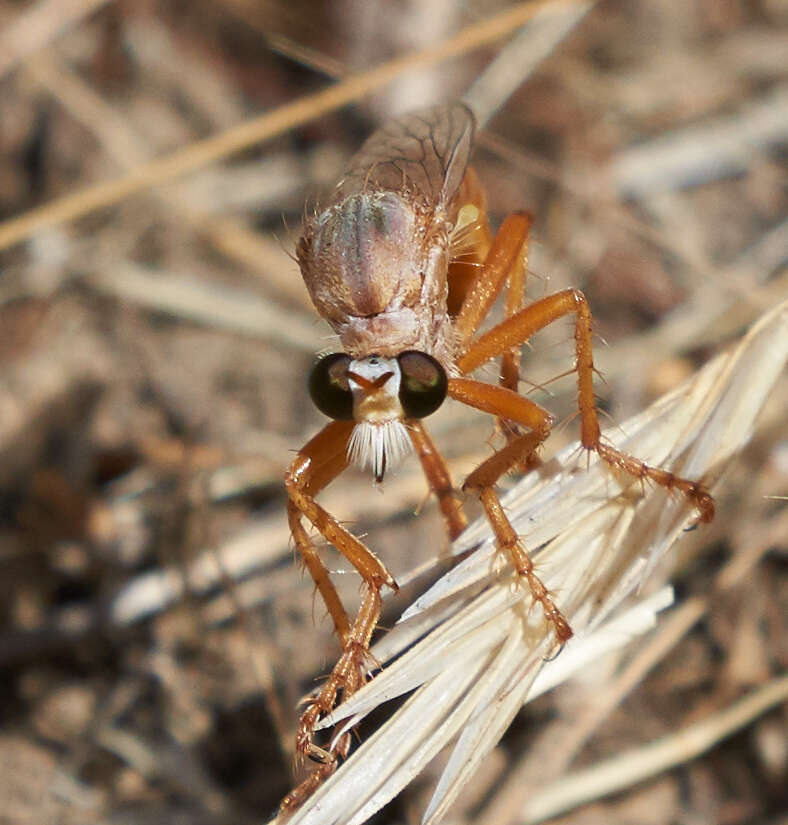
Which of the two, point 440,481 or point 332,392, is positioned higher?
point 332,392

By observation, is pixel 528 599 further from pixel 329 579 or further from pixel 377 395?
pixel 377 395

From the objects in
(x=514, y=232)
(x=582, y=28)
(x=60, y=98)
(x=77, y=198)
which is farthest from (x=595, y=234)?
(x=60, y=98)

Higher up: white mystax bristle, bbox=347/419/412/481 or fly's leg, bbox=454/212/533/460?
fly's leg, bbox=454/212/533/460

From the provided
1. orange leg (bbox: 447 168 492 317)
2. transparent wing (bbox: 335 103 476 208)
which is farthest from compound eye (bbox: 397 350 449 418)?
transparent wing (bbox: 335 103 476 208)

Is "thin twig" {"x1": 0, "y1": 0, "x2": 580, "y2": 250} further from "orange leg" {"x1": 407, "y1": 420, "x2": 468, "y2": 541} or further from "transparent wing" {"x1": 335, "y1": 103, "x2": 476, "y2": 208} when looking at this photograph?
"orange leg" {"x1": 407, "y1": 420, "x2": 468, "y2": 541}

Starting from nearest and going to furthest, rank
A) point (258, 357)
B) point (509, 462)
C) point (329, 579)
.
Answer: point (509, 462) < point (329, 579) < point (258, 357)

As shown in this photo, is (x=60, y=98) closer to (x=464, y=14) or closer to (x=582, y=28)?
(x=464, y=14)

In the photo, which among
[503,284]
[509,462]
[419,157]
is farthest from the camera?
[419,157]

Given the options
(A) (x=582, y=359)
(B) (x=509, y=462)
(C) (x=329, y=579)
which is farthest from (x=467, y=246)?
(C) (x=329, y=579)
